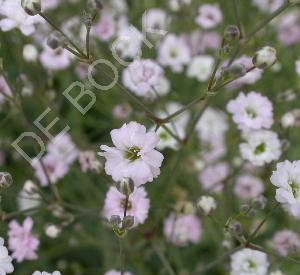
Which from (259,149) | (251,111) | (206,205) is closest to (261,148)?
(259,149)

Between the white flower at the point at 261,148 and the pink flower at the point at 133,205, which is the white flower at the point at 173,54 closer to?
the white flower at the point at 261,148

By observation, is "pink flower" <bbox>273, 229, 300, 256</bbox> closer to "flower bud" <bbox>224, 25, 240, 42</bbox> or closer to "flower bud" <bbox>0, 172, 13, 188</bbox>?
"flower bud" <bbox>224, 25, 240, 42</bbox>

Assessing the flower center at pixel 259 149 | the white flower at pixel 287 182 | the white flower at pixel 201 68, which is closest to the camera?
the white flower at pixel 287 182

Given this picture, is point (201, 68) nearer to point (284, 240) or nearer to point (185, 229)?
point (185, 229)

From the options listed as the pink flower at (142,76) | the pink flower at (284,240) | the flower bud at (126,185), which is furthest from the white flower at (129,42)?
the pink flower at (284,240)

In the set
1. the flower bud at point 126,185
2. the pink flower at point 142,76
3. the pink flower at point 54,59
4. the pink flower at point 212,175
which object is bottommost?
the flower bud at point 126,185

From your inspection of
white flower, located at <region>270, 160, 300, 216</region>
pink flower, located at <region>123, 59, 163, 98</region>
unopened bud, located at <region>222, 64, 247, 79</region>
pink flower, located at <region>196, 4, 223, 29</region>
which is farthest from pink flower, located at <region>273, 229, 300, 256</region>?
pink flower, located at <region>196, 4, 223, 29</region>

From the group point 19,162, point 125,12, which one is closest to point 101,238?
point 19,162
